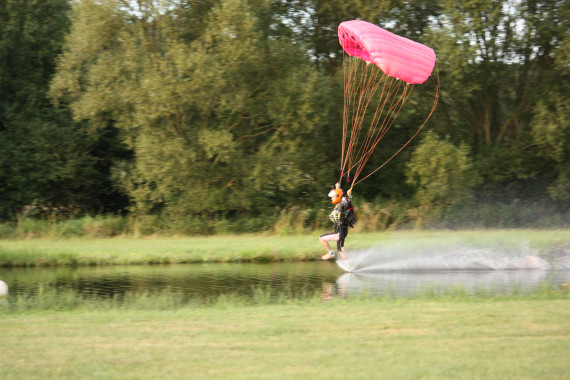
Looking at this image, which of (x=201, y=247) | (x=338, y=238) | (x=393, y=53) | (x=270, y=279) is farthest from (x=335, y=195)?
(x=201, y=247)

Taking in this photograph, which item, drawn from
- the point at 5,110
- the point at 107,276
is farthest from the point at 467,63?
the point at 5,110

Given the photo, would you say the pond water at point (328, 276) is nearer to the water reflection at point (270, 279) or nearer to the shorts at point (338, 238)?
the water reflection at point (270, 279)

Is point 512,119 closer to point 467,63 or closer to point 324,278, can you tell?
point 467,63

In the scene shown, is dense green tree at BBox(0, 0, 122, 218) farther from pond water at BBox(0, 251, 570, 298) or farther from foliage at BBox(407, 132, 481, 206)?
foliage at BBox(407, 132, 481, 206)

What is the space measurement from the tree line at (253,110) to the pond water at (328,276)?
7350 millimetres

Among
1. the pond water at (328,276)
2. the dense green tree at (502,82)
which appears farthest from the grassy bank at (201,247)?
the dense green tree at (502,82)

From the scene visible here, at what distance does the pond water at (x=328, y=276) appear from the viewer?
436 inches

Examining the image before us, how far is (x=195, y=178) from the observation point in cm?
2166

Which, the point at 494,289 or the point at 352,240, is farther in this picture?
the point at 352,240

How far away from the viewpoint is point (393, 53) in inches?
500

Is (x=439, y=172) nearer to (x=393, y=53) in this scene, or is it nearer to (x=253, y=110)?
(x=253, y=110)

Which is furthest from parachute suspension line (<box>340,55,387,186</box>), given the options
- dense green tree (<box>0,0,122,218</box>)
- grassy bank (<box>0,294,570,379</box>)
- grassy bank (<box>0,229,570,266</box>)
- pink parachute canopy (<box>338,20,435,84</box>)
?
dense green tree (<box>0,0,122,218</box>)

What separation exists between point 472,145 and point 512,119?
189 cm

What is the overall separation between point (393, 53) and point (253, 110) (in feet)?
32.9
